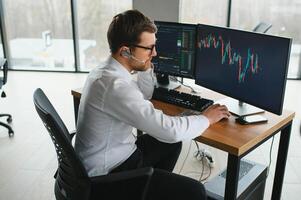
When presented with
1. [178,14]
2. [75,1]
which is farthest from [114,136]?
[75,1]

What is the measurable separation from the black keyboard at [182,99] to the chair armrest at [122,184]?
607 millimetres

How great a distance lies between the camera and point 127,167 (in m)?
1.71

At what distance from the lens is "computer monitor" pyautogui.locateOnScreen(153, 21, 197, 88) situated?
7.20 ft

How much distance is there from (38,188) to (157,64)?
3.88 ft

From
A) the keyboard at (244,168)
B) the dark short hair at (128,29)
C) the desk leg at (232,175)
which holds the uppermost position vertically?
the dark short hair at (128,29)

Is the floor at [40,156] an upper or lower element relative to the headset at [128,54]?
lower

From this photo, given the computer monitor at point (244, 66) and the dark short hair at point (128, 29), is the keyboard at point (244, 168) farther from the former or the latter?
the dark short hair at point (128, 29)

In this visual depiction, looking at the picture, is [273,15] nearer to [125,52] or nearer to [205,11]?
[205,11]

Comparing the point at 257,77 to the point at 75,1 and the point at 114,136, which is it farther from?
the point at 75,1

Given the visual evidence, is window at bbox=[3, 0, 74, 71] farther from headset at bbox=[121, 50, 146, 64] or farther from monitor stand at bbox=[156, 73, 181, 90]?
headset at bbox=[121, 50, 146, 64]

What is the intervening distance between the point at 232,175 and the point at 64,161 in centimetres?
72

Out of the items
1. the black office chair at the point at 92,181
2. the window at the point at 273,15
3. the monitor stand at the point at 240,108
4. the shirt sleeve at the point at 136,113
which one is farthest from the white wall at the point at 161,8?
the black office chair at the point at 92,181

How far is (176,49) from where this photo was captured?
2.27m

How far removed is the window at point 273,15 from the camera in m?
4.91
